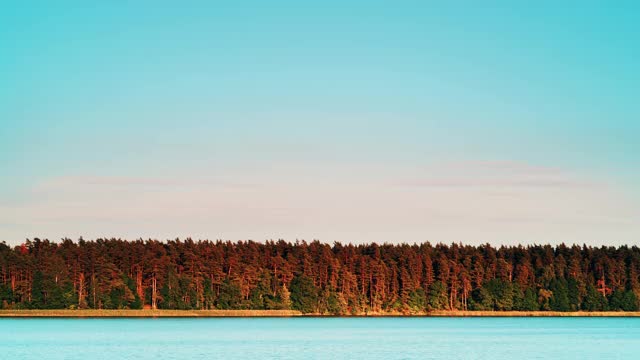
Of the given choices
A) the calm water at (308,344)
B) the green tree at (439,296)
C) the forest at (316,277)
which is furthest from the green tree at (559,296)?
the calm water at (308,344)

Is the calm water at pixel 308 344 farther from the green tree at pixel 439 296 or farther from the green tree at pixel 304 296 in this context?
the green tree at pixel 439 296

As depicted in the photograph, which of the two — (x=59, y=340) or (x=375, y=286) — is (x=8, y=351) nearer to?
(x=59, y=340)

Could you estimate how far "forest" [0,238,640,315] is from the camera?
15638cm

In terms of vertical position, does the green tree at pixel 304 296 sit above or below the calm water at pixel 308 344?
above

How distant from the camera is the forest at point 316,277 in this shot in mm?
156375

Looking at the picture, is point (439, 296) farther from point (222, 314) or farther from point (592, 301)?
point (222, 314)

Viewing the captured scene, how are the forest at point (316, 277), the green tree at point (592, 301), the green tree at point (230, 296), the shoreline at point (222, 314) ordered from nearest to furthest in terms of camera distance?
the shoreline at point (222, 314), the forest at point (316, 277), the green tree at point (230, 296), the green tree at point (592, 301)

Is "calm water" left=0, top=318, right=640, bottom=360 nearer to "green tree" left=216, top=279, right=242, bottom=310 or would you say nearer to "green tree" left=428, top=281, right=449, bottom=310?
"green tree" left=216, top=279, right=242, bottom=310

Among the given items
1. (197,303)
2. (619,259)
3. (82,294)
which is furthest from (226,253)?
(619,259)

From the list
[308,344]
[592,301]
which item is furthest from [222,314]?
[308,344]

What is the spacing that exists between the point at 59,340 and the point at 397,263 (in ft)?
301

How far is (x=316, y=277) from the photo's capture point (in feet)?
559

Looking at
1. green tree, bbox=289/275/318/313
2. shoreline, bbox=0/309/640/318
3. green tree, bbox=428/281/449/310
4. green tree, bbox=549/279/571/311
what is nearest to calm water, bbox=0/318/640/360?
shoreline, bbox=0/309/640/318

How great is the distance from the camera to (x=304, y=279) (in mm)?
163625
